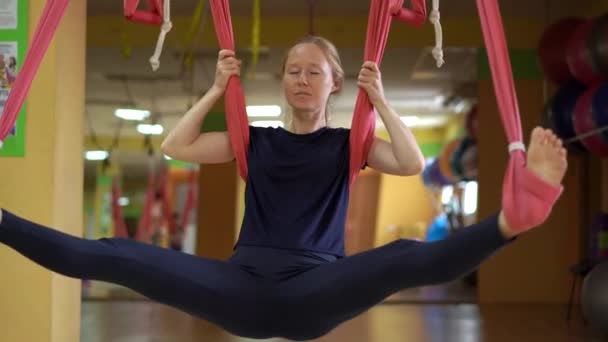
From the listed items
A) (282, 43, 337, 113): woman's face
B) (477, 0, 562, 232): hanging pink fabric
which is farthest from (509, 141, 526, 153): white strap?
(282, 43, 337, 113): woman's face

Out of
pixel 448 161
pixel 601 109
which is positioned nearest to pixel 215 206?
pixel 448 161

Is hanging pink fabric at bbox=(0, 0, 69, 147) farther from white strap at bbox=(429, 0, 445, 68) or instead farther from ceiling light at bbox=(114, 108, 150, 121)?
ceiling light at bbox=(114, 108, 150, 121)

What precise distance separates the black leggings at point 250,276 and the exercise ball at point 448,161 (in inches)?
259

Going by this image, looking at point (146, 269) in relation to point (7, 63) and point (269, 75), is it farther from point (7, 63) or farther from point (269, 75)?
point (269, 75)

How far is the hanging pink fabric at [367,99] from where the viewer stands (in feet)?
6.35

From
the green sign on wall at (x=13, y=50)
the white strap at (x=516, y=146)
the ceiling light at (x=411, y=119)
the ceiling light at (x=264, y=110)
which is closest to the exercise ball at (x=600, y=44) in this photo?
the white strap at (x=516, y=146)

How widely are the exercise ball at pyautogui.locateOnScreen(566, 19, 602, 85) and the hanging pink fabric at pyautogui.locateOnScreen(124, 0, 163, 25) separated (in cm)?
288

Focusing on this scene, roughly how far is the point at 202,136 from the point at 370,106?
0.48m

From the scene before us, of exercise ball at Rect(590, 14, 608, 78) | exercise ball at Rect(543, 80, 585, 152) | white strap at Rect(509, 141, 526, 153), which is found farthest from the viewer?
exercise ball at Rect(543, 80, 585, 152)

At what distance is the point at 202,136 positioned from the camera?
2.04 metres

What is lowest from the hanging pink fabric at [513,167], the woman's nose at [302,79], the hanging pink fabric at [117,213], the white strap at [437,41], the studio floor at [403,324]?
the studio floor at [403,324]

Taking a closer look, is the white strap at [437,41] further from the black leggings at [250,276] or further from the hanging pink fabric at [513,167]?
the black leggings at [250,276]

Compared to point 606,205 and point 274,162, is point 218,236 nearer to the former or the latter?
point 606,205

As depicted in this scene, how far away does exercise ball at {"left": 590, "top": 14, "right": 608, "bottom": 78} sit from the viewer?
410cm
